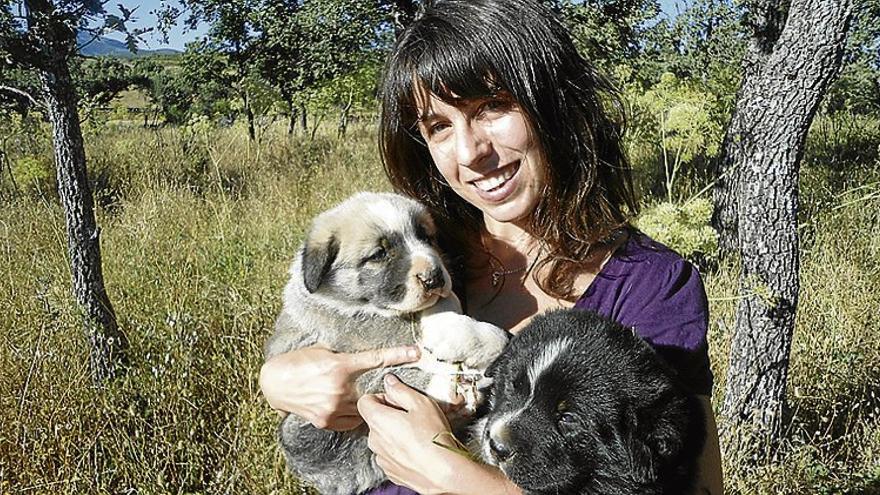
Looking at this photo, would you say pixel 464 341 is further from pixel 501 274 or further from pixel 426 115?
pixel 426 115

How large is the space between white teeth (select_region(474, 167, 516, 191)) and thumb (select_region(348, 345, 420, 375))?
22.5 inches

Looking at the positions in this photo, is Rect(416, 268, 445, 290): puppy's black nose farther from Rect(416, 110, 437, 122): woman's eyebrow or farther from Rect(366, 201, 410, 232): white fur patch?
Rect(416, 110, 437, 122): woman's eyebrow

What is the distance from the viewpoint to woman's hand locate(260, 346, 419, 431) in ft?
7.17

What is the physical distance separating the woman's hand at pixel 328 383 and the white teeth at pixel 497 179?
57 cm

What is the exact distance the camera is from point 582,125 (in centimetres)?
239

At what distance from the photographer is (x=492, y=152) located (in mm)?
2289

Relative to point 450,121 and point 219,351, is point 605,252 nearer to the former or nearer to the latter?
point 450,121

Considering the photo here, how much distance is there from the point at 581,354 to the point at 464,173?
0.78m

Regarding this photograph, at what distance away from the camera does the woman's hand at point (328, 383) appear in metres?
2.19

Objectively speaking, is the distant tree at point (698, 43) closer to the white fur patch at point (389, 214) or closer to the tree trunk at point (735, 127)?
the tree trunk at point (735, 127)

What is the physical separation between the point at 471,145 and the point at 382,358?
2.38 feet

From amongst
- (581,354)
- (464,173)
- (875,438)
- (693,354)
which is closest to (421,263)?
(464,173)

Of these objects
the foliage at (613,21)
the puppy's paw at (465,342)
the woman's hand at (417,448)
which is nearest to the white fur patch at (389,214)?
the puppy's paw at (465,342)

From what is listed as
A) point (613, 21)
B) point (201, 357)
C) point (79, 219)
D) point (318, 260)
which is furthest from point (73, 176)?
point (613, 21)
